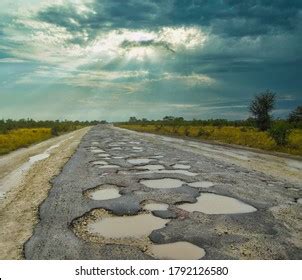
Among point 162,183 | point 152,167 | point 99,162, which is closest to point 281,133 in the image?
point 152,167

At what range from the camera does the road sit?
454 centimetres

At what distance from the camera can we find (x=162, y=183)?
9047 mm

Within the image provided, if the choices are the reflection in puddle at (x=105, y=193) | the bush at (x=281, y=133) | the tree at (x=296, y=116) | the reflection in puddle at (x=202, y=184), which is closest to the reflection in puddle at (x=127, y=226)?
the reflection in puddle at (x=105, y=193)

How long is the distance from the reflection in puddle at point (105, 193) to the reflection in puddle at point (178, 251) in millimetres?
2914

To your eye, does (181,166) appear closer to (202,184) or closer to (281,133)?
(202,184)

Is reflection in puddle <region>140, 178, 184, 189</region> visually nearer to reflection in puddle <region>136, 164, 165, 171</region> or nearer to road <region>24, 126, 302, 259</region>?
road <region>24, 126, 302, 259</region>

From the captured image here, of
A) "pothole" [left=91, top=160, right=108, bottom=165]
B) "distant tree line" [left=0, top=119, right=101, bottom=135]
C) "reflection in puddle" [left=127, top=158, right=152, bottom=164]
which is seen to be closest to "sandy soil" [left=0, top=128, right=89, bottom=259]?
"pothole" [left=91, top=160, right=108, bottom=165]

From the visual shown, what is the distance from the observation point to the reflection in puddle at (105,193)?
7.51m

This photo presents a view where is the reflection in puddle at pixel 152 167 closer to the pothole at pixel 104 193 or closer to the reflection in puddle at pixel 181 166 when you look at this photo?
the reflection in puddle at pixel 181 166

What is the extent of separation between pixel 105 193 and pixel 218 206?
91.2 inches

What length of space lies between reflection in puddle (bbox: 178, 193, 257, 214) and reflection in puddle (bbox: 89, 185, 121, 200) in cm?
153

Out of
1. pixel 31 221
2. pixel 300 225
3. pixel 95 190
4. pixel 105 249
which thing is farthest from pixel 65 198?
pixel 300 225

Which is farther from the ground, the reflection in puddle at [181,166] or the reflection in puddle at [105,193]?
Result: the reflection in puddle at [105,193]
